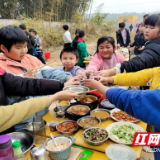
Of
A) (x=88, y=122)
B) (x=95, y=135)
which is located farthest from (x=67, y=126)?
(x=95, y=135)

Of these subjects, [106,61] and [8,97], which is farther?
[106,61]

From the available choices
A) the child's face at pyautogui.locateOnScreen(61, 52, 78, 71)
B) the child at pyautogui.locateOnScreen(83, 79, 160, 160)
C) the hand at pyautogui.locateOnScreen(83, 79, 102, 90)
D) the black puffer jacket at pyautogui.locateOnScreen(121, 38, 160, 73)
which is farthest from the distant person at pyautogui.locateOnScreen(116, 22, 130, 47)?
the child at pyautogui.locateOnScreen(83, 79, 160, 160)

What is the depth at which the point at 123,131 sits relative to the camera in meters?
1.82

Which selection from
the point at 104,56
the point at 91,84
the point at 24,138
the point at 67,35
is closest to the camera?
the point at 24,138

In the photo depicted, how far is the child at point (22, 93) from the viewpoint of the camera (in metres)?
1.27

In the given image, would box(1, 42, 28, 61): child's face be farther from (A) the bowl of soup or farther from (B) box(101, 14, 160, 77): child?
(B) box(101, 14, 160, 77): child

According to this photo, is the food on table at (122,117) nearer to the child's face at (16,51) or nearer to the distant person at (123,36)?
the child's face at (16,51)

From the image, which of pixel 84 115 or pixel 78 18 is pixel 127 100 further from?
pixel 78 18

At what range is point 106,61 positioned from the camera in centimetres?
345

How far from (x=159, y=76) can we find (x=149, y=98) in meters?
0.89

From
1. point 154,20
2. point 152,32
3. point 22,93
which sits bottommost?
point 22,93

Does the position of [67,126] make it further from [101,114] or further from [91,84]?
[91,84]

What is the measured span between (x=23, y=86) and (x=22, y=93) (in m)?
0.10

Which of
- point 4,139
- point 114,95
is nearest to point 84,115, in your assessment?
point 114,95
